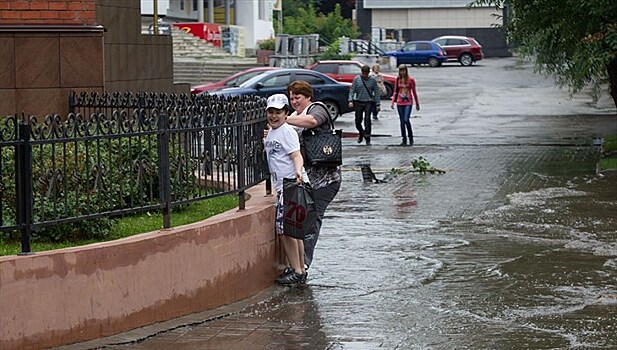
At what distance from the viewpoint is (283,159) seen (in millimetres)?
9617

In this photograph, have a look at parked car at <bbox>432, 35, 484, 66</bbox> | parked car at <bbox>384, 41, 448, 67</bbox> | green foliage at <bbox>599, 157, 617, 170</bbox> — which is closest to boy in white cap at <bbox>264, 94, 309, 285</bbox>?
green foliage at <bbox>599, 157, 617, 170</bbox>

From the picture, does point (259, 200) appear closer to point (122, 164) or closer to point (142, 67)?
point (122, 164)

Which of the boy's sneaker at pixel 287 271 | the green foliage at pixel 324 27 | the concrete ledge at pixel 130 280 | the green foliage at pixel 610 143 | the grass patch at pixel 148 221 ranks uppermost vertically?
the green foliage at pixel 324 27

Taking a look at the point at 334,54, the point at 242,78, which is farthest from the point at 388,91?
the point at 334,54

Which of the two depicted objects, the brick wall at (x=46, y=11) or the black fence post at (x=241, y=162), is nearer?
the black fence post at (x=241, y=162)

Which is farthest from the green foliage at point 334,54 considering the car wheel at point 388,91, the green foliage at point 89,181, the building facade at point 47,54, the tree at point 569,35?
the green foliage at point 89,181

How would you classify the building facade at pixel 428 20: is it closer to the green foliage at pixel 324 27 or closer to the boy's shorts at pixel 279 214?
the green foliage at pixel 324 27

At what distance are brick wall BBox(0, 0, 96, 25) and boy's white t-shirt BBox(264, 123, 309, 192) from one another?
14.2 ft

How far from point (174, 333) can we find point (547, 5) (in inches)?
490

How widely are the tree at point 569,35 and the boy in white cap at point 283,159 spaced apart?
885 centimetres

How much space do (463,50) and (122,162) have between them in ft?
187

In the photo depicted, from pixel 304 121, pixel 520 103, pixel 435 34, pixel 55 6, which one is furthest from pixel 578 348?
pixel 435 34

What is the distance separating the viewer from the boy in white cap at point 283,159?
9570mm

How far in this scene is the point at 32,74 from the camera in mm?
13234
